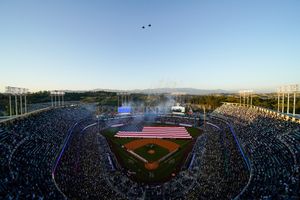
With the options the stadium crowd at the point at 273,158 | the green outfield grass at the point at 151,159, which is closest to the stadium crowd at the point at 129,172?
the stadium crowd at the point at 273,158

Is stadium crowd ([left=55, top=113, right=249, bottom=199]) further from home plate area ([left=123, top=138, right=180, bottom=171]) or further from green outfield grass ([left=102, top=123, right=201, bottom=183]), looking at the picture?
home plate area ([left=123, top=138, right=180, bottom=171])

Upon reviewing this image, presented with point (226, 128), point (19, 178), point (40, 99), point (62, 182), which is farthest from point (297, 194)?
point (40, 99)

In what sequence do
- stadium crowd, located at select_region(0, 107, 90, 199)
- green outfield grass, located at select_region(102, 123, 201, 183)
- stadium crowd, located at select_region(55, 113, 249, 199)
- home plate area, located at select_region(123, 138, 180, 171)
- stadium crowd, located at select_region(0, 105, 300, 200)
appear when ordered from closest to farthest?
stadium crowd, located at select_region(0, 107, 90, 199)
stadium crowd, located at select_region(0, 105, 300, 200)
stadium crowd, located at select_region(55, 113, 249, 199)
green outfield grass, located at select_region(102, 123, 201, 183)
home plate area, located at select_region(123, 138, 180, 171)

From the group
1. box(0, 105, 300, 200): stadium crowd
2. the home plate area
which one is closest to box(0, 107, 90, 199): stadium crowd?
box(0, 105, 300, 200): stadium crowd

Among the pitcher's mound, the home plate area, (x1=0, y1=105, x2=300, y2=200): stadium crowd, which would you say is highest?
(x1=0, y1=105, x2=300, y2=200): stadium crowd

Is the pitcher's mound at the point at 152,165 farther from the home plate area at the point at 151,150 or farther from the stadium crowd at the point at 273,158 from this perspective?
the stadium crowd at the point at 273,158

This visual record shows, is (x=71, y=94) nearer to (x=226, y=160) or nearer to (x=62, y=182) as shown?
(x=62, y=182)

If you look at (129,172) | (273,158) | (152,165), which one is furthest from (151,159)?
(273,158)

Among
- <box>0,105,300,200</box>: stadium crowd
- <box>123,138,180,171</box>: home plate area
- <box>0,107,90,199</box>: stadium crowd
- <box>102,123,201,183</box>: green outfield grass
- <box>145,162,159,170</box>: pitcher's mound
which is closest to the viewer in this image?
<box>0,107,90,199</box>: stadium crowd
